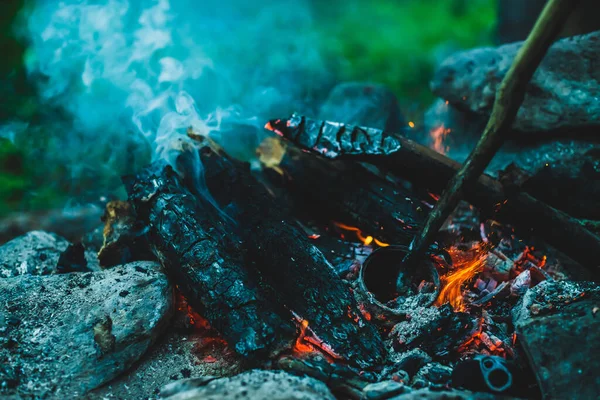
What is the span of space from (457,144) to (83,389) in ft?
17.8

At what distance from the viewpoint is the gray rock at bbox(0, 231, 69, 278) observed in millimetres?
4094

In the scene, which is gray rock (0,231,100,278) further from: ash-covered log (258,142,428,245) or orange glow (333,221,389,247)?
orange glow (333,221,389,247)

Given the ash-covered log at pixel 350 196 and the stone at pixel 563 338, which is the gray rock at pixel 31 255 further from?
the stone at pixel 563 338

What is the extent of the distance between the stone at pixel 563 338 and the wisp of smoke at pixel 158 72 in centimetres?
338

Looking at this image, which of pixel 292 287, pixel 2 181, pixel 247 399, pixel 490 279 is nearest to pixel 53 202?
pixel 2 181

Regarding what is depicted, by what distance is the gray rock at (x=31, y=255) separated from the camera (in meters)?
4.09

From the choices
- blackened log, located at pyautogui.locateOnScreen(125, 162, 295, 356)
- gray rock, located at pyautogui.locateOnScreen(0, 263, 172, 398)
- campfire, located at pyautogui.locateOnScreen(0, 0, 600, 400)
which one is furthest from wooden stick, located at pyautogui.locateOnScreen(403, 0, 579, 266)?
gray rock, located at pyautogui.locateOnScreen(0, 263, 172, 398)

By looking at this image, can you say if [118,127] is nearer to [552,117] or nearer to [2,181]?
[2,181]

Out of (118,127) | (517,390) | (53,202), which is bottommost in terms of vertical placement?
(517,390)

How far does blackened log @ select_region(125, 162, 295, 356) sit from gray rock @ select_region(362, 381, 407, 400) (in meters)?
0.70

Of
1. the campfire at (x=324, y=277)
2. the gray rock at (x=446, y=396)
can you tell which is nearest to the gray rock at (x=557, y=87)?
the campfire at (x=324, y=277)

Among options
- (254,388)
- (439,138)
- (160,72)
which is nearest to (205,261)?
(254,388)

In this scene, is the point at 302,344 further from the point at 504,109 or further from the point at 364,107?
the point at 364,107

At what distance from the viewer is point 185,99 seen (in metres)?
5.43
